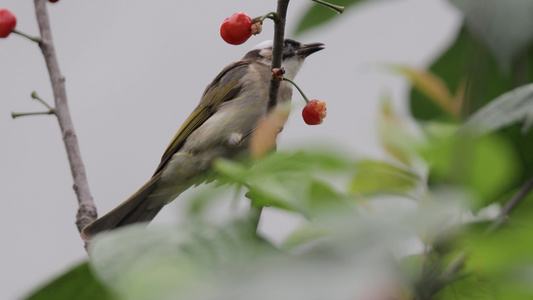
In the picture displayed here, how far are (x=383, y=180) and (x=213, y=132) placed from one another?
211 cm

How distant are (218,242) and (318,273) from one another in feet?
0.37

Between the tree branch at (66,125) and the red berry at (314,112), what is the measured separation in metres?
0.54

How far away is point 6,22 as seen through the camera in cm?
169

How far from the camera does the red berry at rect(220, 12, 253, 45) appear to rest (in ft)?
4.32

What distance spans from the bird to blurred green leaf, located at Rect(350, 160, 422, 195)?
6.12 feet

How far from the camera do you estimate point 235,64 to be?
9.48 feet

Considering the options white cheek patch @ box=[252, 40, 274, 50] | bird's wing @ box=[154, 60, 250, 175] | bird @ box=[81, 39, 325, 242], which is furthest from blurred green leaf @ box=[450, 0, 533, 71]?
white cheek patch @ box=[252, 40, 274, 50]

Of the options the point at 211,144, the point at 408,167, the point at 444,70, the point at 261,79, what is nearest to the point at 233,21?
the point at 444,70

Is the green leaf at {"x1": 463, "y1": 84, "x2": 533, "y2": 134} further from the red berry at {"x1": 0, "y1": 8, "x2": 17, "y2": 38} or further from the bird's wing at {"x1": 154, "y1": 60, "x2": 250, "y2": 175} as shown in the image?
the bird's wing at {"x1": 154, "y1": 60, "x2": 250, "y2": 175}

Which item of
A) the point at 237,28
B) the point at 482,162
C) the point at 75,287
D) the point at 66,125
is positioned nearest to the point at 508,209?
the point at 482,162

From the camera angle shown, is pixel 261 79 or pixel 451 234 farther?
pixel 261 79

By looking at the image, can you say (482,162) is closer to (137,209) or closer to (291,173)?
(291,173)

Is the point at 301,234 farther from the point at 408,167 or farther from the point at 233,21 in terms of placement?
the point at 233,21

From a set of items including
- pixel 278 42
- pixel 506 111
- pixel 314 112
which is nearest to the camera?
pixel 506 111
